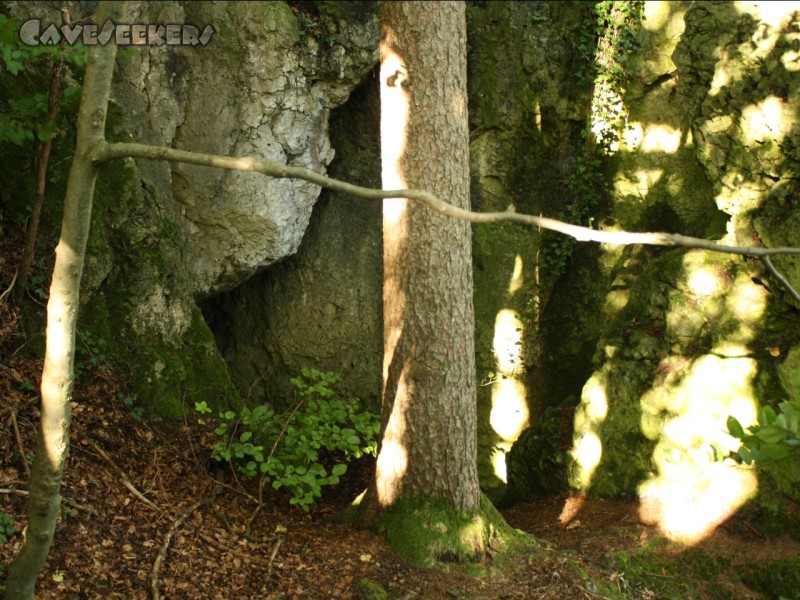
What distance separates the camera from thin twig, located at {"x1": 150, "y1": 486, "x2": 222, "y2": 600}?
11.9 feet

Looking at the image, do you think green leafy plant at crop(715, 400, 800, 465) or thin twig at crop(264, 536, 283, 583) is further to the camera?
thin twig at crop(264, 536, 283, 583)

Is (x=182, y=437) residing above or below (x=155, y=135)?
below

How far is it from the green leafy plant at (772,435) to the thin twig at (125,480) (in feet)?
11.9

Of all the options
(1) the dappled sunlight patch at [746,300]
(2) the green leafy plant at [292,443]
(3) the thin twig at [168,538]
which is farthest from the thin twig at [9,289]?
(1) the dappled sunlight patch at [746,300]

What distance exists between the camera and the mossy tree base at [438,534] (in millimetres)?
4270

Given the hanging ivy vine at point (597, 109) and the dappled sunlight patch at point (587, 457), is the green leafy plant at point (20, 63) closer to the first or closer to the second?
the dappled sunlight patch at point (587, 457)

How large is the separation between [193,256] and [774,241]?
4.79 m

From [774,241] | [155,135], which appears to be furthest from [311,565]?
[774,241]

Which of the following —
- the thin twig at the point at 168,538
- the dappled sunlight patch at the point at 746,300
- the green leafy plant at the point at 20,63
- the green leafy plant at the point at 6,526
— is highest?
the green leafy plant at the point at 20,63

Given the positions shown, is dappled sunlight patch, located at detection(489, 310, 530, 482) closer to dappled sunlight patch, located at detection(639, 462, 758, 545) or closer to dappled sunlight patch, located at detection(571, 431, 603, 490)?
dappled sunlight patch, located at detection(571, 431, 603, 490)

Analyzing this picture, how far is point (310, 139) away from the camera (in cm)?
676

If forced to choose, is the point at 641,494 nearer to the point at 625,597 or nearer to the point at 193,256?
the point at 625,597

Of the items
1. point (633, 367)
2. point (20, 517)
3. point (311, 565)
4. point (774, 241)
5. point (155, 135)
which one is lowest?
point (311, 565)

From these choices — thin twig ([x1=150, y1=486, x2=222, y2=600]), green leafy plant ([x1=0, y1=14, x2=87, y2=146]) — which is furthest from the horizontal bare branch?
thin twig ([x1=150, y1=486, x2=222, y2=600])
